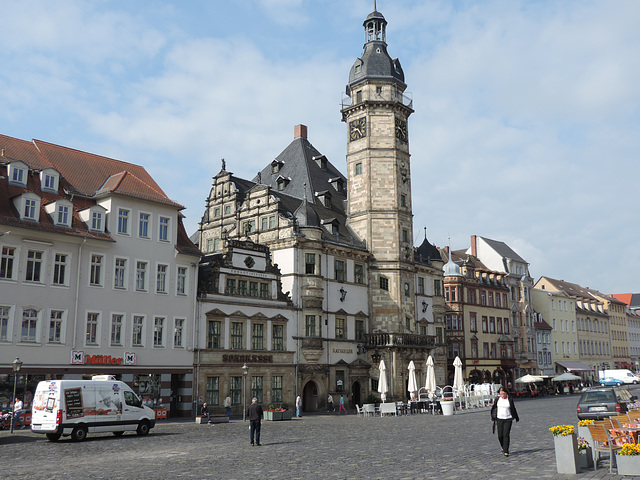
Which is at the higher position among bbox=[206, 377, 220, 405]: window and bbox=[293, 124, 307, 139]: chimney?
bbox=[293, 124, 307, 139]: chimney

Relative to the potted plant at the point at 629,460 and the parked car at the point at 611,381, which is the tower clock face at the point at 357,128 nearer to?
the potted plant at the point at 629,460

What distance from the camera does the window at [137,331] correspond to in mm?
37781

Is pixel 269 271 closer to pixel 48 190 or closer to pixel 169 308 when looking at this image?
pixel 169 308

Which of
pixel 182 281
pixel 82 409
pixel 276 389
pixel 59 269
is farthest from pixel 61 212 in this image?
pixel 276 389

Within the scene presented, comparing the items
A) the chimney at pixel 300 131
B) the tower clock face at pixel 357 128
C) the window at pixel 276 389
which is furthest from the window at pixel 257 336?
the chimney at pixel 300 131

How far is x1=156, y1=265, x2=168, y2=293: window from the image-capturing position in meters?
39.5

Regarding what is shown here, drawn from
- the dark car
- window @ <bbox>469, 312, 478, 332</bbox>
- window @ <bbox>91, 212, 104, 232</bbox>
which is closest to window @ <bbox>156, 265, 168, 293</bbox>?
window @ <bbox>91, 212, 104, 232</bbox>

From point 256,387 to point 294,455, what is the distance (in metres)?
25.9

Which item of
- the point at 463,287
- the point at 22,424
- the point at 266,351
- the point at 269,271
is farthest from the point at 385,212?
the point at 22,424

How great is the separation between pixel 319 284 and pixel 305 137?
21699 millimetres

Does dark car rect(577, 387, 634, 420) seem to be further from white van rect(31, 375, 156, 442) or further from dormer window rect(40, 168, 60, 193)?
dormer window rect(40, 168, 60, 193)

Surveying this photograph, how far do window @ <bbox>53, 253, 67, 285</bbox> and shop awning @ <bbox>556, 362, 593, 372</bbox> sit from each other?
74.0 metres

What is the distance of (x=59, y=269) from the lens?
35.0 meters

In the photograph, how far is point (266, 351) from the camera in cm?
4522
